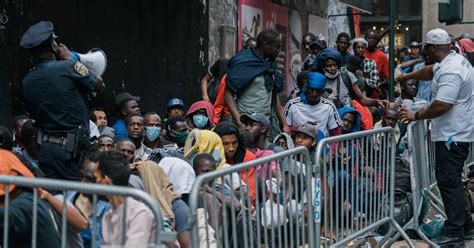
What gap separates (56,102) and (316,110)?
371cm

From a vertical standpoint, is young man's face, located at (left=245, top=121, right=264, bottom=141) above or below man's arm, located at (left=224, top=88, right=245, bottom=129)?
below

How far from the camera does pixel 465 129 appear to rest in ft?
31.1

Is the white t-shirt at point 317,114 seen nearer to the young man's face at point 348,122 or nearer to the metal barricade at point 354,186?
the young man's face at point 348,122

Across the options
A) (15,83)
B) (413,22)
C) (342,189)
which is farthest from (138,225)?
(413,22)

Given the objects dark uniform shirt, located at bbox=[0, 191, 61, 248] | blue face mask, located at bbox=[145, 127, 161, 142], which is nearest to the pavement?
blue face mask, located at bbox=[145, 127, 161, 142]

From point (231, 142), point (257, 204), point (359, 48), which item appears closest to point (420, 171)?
point (231, 142)

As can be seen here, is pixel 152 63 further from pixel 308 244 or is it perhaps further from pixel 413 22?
pixel 413 22

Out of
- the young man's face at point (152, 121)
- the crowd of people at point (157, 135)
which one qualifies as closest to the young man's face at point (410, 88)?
the crowd of people at point (157, 135)

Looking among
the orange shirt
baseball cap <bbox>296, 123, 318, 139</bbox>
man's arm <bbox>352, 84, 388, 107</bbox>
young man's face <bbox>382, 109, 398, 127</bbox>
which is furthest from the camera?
man's arm <bbox>352, 84, 388, 107</bbox>

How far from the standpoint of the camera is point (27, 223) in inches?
207

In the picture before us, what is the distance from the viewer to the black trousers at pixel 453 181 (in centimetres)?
941

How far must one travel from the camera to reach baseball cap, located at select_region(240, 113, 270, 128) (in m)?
9.88

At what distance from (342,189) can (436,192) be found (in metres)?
3.40

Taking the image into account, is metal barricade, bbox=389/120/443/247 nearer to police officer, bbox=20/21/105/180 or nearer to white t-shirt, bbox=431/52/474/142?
white t-shirt, bbox=431/52/474/142
